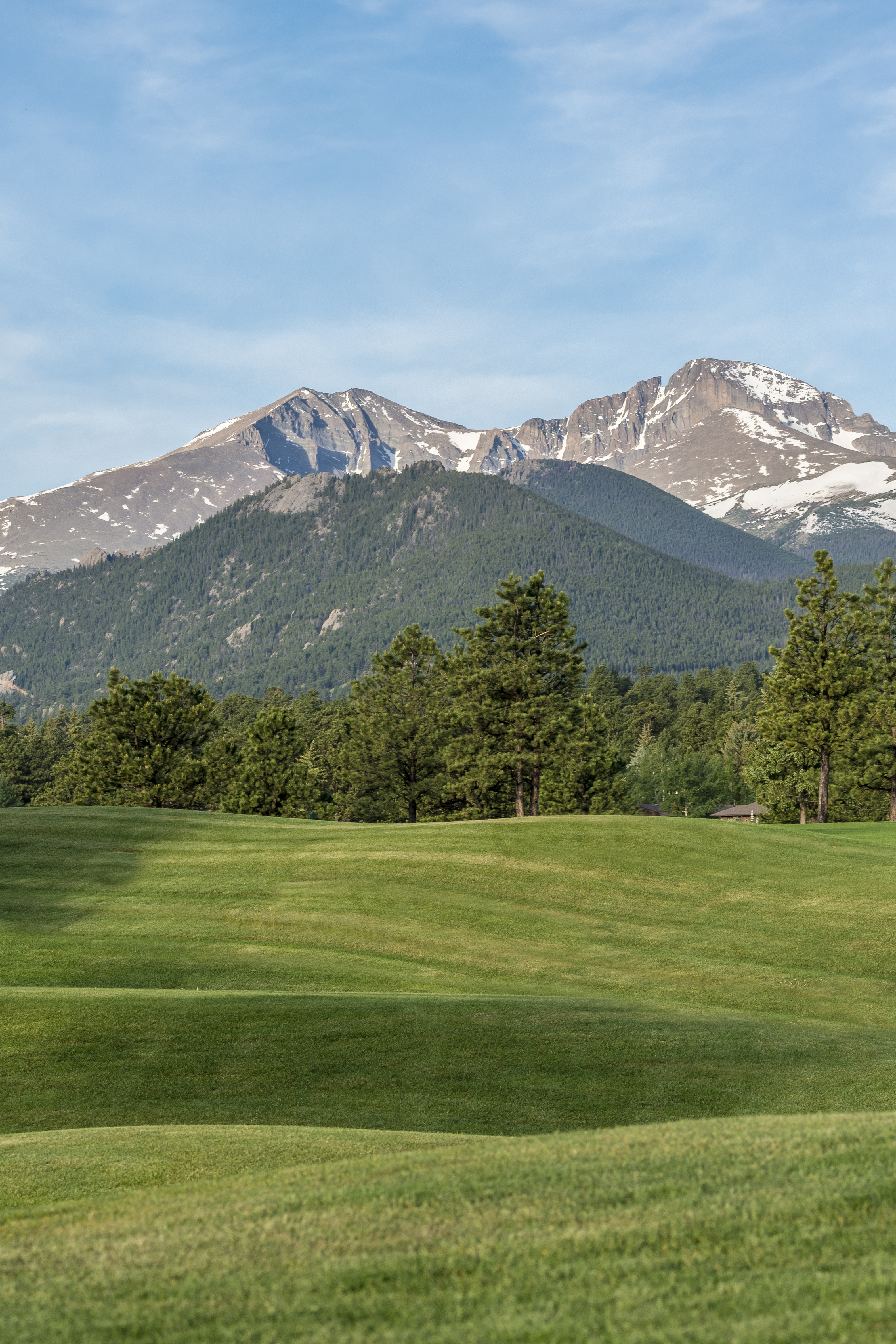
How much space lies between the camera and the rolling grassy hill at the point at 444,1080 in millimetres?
4582

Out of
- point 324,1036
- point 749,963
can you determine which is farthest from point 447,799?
point 324,1036

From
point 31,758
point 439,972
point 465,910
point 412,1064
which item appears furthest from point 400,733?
point 31,758

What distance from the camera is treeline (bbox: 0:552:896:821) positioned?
52906mm

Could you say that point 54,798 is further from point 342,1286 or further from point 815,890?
point 342,1286

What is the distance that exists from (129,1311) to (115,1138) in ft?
21.0

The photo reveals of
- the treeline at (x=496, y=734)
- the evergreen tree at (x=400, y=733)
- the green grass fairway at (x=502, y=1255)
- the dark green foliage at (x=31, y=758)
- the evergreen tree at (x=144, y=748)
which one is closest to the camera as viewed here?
the green grass fairway at (x=502, y=1255)

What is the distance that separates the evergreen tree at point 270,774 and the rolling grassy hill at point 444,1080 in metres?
23.8

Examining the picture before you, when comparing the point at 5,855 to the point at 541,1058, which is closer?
the point at 541,1058

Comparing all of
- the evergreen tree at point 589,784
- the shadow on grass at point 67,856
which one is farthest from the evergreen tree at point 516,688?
the shadow on grass at point 67,856

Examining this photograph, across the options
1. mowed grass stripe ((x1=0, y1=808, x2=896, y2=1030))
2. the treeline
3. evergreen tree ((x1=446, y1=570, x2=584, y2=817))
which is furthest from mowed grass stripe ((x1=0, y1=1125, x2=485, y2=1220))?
evergreen tree ((x1=446, y1=570, x2=584, y2=817))

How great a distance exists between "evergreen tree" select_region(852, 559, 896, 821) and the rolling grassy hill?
22.6 metres

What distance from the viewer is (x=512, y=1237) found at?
504cm

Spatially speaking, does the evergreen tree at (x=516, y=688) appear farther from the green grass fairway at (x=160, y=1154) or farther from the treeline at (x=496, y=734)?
the green grass fairway at (x=160, y=1154)

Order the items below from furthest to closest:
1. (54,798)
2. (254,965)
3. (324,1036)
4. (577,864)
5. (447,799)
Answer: (54,798) < (447,799) < (577,864) < (254,965) < (324,1036)
